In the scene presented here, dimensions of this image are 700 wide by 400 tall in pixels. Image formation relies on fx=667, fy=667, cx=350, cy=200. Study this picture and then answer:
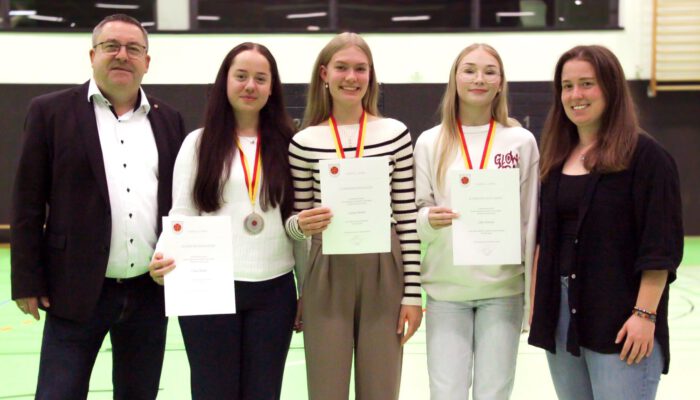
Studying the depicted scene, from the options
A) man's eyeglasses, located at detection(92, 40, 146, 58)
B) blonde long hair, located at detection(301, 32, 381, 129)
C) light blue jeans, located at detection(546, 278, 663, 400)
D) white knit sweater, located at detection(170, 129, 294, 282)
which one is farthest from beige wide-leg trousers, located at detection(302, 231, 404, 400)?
man's eyeglasses, located at detection(92, 40, 146, 58)

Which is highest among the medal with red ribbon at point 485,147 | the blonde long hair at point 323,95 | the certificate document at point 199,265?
the blonde long hair at point 323,95

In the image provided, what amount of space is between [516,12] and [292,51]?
368 centimetres

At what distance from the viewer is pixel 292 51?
34.8 feet

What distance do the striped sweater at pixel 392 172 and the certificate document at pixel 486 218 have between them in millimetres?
187

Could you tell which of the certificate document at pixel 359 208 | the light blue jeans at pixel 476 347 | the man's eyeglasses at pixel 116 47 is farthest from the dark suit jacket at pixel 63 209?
the light blue jeans at pixel 476 347

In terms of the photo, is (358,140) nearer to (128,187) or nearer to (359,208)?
(359,208)

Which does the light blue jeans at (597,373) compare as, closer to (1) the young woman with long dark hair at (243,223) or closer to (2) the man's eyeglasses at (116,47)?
(1) the young woman with long dark hair at (243,223)

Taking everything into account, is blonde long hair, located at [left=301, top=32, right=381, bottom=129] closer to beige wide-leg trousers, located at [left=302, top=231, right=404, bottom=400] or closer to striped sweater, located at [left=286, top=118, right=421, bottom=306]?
striped sweater, located at [left=286, top=118, right=421, bottom=306]

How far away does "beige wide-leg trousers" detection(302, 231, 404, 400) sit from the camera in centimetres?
264

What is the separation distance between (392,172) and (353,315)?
Result: 1.95ft

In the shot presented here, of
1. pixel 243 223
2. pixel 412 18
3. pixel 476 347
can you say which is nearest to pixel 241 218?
pixel 243 223

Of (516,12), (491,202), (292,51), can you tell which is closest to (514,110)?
(516,12)

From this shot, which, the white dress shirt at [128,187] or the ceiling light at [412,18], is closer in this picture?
the white dress shirt at [128,187]

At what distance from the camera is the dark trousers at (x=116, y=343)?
8.82 feet
